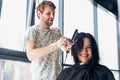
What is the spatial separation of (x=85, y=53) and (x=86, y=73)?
0.18 metres

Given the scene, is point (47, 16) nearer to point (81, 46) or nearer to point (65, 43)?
point (65, 43)

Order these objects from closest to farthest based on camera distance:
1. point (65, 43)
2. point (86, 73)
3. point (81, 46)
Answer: point (86, 73), point (81, 46), point (65, 43)

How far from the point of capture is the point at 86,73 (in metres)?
1.94

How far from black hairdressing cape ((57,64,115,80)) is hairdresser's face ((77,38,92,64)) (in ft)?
0.18

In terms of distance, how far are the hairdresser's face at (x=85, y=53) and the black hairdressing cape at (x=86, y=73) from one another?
56mm

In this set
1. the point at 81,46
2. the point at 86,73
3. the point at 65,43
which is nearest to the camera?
the point at 86,73

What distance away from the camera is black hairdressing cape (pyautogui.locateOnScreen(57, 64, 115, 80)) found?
6.17ft

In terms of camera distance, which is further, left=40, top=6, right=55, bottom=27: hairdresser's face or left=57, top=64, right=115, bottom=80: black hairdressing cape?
left=40, top=6, right=55, bottom=27: hairdresser's face

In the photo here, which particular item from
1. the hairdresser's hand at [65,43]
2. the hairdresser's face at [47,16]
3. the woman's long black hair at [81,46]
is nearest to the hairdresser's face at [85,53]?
the woman's long black hair at [81,46]

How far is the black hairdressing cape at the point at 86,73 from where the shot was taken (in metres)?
1.88

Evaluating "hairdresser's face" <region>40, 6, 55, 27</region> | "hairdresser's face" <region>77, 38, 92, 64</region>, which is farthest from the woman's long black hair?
"hairdresser's face" <region>40, 6, 55, 27</region>

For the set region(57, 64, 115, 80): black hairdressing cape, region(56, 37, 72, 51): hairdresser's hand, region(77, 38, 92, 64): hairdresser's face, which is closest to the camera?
region(57, 64, 115, 80): black hairdressing cape

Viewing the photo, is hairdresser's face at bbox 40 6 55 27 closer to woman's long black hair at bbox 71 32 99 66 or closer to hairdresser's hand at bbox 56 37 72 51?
hairdresser's hand at bbox 56 37 72 51

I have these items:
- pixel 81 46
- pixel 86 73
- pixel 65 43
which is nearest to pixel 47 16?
pixel 65 43
